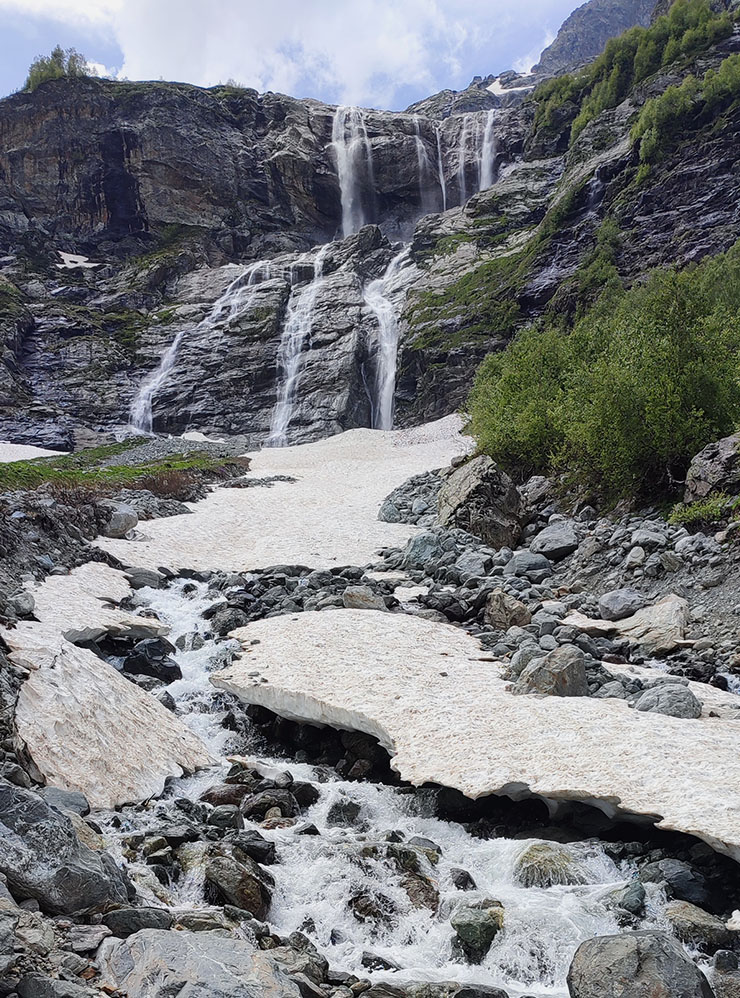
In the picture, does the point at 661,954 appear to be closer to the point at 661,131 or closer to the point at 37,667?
the point at 37,667

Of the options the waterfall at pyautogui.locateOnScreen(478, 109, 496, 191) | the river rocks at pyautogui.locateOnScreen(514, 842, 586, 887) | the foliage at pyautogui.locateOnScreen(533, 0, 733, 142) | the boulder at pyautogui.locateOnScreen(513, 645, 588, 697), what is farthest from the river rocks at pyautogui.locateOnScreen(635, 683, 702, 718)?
the waterfall at pyautogui.locateOnScreen(478, 109, 496, 191)

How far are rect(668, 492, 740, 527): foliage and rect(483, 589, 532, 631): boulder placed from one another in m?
4.08

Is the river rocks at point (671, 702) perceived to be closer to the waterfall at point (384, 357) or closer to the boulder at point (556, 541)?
the boulder at point (556, 541)

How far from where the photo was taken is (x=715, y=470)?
1420 cm

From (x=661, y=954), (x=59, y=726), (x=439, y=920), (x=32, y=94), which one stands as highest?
(x=32, y=94)

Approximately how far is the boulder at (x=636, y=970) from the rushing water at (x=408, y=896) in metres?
0.45

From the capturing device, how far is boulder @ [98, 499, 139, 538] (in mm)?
19391

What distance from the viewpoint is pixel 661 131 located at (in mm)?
58938

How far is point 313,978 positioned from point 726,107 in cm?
7206

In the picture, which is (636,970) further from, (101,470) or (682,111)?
(682,111)

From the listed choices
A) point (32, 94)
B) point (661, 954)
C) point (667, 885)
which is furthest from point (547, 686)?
point (32, 94)

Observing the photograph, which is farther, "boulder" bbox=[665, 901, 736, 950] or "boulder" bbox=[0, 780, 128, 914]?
"boulder" bbox=[665, 901, 736, 950]

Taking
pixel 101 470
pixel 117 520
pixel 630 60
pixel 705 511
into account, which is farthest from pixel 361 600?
→ pixel 630 60

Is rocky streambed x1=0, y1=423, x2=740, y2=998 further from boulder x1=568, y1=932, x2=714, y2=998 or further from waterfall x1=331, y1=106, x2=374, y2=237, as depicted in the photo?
waterfall x1=331, y1=106, x2=374, y2=237
